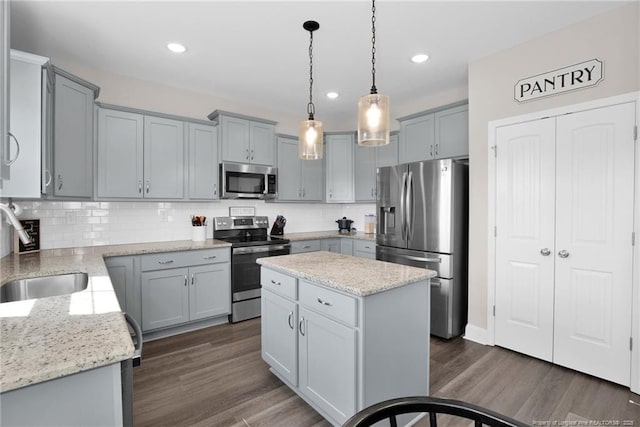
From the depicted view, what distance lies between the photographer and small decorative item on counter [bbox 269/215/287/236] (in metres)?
4.40

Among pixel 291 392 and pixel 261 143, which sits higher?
pixel 261 143

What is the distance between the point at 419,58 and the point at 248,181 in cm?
235

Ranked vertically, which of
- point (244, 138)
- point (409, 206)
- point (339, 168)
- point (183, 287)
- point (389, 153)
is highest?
point (244, 138)

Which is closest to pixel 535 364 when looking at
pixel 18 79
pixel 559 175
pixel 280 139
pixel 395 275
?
pixel 559 175

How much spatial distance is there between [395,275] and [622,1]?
98.7 inches

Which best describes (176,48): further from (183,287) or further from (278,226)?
(278,226)

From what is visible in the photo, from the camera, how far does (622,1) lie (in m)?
2.20

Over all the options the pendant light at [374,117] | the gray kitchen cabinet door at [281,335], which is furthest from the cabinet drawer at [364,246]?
the pendant light at [374,117]

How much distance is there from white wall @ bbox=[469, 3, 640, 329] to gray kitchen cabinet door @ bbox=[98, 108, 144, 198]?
3372 millimetres

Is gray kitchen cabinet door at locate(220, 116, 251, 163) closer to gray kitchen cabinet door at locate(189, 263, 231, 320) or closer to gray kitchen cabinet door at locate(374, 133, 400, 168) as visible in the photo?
gray kitchen cabinet door at locate(189, 263, 231, 320)

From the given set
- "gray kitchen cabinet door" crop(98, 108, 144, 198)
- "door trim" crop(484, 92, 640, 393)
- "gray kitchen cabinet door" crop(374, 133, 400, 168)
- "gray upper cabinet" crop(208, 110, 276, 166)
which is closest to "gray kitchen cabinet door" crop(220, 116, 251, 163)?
"gray upper cabinet" crop(208, 110, 276, 166)

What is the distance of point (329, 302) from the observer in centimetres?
181

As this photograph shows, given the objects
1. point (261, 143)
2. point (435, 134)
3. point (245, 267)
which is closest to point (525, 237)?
point (435, 134)

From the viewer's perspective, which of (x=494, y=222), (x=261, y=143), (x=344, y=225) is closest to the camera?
(x=494, y=222)
